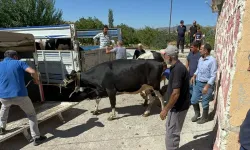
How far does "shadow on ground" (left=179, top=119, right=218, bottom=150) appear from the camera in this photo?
4514 millimetres

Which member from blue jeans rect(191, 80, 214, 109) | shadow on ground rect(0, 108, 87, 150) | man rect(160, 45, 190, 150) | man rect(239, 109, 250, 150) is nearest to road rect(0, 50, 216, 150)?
shadow on ground rect(0, 108, 87, 150)

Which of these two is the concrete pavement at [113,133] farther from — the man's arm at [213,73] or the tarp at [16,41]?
the tarp at [16,41]

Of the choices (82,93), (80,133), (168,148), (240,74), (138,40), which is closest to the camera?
(240,74)

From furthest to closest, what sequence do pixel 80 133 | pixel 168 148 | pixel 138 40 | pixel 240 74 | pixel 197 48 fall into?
1. pixel 138 40
2. pixel 197 48
3. pixel 80 133
4. pixel 168 148
5. pixel 240 74

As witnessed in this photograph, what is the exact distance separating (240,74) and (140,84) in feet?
12.1

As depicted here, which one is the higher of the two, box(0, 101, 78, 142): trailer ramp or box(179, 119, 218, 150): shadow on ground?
box(0, 101, 78, 142): trailer ramp

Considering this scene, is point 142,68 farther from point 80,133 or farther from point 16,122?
point 16,122

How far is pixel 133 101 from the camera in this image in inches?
304

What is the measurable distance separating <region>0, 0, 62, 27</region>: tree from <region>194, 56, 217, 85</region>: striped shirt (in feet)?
68.7

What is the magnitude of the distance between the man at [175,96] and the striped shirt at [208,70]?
152 cm

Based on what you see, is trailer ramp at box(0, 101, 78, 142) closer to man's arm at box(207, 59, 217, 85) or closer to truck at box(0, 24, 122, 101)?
truck at box(0, 24, 122, 101)

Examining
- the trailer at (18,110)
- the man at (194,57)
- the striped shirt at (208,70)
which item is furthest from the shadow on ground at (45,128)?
the man at (194,57)

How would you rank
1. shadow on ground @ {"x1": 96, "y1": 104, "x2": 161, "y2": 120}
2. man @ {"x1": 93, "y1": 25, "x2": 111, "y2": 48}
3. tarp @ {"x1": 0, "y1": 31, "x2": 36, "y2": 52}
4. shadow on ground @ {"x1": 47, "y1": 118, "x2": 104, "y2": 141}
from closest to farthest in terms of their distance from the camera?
1. shadow on ground @ {"x1": 47, "y1": 118, "x2": 104, "y2": 141}
2. tarp @ {"x1": 0, "y1": 31, "x2": 36, "y2": 52}
3. shadow on ground @ {"x1": 96, "y1": 104, "x2": 161, "y2": 120}
4. man @ {"x1": 93, "y1": 25, "x2": 111, "y2": 48}

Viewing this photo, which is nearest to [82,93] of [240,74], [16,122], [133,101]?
[133,101]
